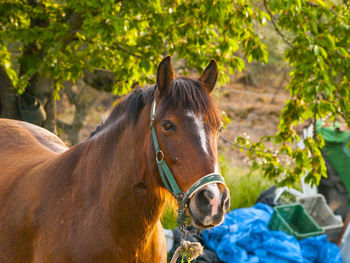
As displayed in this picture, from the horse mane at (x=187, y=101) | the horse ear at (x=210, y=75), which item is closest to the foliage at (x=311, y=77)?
the horse ear at (x=210, y=75)

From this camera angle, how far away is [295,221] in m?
4.94

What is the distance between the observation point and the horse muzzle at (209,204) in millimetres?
1373

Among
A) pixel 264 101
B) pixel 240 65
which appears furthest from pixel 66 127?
pixel 264 101

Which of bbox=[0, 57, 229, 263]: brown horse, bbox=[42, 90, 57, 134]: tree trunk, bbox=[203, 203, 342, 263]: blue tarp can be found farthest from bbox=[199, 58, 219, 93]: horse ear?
bbox=[42, 90, 57, 134]: tree trunk

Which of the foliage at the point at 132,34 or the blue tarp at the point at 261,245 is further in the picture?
the blue tarp at the point at 261,245

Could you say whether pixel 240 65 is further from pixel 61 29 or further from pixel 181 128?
pixel 181 128

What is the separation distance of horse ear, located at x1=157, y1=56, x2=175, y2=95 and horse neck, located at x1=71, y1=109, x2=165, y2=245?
0.54 feet

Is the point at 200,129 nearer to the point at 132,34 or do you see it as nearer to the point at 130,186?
the point at 130,186

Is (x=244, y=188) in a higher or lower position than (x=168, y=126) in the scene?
lower

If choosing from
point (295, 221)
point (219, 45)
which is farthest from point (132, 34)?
point (295, 221)

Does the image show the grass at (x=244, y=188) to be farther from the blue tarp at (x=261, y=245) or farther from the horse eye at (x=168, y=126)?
the horse eye at (x=168, y=126)

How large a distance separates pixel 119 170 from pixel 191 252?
0.60 metres

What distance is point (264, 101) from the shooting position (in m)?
15.7

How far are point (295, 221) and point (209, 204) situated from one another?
406 cm
